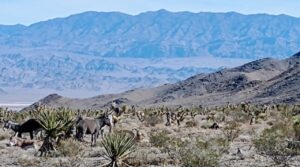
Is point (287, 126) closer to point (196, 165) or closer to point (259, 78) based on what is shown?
point (196, 165)

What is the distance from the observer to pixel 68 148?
21.5m

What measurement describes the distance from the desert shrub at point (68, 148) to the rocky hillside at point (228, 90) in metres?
93.4

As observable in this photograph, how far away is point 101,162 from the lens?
20234 mm

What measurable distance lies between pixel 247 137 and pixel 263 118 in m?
18.3

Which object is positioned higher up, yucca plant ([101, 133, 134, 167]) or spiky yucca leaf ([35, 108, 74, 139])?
spiky yucca leaf ([35, 108, 74, 139])

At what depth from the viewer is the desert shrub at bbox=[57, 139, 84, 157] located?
21469mm

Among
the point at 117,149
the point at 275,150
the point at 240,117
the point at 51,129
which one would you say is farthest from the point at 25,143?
the point at 240,117

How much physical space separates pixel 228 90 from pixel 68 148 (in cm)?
13535

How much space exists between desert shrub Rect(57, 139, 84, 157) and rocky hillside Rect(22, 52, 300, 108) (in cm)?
9338

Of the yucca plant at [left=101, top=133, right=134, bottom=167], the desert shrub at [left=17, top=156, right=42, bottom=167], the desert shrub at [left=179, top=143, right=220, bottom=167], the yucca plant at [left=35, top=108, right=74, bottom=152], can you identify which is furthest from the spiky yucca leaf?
the desert shrub at [left=179, top=143, right=220, bottom=167]

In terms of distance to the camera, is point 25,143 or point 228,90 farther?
point 228,90

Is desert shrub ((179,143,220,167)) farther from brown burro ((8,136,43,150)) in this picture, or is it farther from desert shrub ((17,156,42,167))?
brown burro ((8,136,43,150))

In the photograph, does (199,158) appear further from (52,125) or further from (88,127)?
(88,127)

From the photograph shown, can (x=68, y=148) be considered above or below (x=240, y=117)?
below
